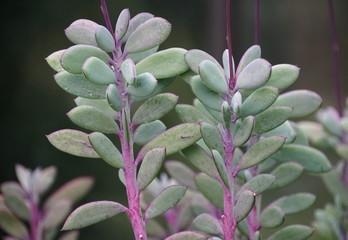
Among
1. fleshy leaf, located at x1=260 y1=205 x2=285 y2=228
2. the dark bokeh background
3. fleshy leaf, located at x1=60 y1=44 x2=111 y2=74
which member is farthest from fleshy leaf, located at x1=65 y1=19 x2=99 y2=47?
the dark bokeh background

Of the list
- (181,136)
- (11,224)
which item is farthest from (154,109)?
(11,224)

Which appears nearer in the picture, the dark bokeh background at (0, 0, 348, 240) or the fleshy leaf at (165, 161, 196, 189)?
the fleshy leaf at (165, 161, 196, 189)

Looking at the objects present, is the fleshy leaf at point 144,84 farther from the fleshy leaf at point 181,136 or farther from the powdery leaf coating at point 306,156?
the powdery leaf coating at point 306,156

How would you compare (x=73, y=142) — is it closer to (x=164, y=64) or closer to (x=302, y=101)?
(x=164, y=64)

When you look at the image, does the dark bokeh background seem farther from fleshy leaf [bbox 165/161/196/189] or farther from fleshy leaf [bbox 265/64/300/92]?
fleshy leaf [bbox 265/64/300/92]

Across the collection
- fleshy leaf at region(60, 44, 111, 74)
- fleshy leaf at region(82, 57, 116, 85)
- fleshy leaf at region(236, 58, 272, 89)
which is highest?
fleshy leaf at region(60, 44, 111, 74)

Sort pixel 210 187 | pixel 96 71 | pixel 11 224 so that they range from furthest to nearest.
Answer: pixel 11 224
pixel 210 187
pixel 96 71
